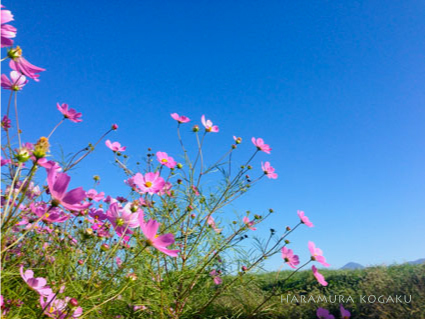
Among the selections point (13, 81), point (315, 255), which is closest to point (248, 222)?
point (315, 255)

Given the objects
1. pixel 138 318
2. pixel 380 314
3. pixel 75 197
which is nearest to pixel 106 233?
pixel 138 318

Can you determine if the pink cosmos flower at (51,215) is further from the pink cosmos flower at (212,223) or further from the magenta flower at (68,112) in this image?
the pink cosmos flower at (212,223)

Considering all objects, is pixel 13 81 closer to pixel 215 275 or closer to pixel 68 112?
pixel 68 112

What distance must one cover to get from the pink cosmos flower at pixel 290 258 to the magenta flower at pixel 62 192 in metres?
1.24

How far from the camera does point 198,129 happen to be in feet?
6.72

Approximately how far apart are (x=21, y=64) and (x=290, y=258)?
1433mm

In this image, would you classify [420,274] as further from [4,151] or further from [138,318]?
[4,151]

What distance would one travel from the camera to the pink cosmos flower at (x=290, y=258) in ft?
5.53

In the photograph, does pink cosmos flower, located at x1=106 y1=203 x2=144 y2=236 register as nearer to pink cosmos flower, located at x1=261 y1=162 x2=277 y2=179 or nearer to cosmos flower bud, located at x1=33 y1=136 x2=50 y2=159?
cosmos flower bud, located at x1=33 y1=136 x2=50 y2=159

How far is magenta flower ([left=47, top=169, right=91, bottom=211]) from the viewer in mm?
689

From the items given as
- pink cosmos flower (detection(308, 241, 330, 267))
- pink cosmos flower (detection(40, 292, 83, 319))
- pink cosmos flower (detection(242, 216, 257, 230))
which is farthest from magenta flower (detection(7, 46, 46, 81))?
pink cosmos flower (detection(242, 216, 257, 230))

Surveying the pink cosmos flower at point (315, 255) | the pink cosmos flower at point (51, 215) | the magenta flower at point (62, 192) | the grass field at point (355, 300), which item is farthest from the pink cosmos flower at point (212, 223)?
the magenta flower at point (62, 192)

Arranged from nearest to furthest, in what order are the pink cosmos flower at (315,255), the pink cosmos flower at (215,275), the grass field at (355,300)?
1. the pink cosmos flower at (315,255)
2. the grass field at (355,300)
3. the pink cosmos flower at (215,275)

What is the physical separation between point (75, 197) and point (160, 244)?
23 cm
